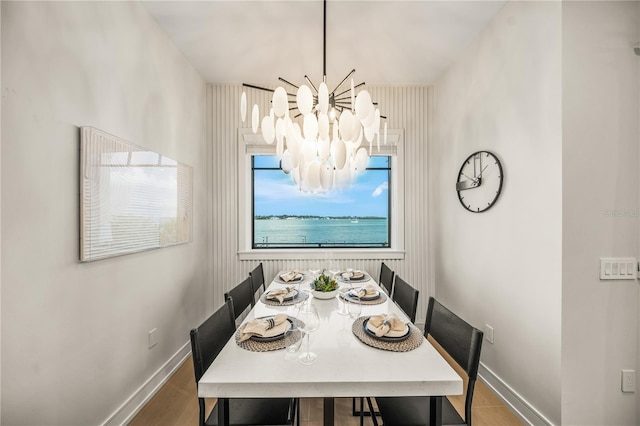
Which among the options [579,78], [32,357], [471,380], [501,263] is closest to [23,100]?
[32,357]

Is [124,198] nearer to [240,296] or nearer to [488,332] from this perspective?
[240,296]

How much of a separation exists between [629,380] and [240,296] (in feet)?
7.42

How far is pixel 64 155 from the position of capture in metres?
1.29

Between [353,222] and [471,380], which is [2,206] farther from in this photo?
[353,222]

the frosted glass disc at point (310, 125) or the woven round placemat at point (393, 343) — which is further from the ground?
the frosted glass disc at point (310, 125)

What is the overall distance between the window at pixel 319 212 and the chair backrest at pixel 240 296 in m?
1.18

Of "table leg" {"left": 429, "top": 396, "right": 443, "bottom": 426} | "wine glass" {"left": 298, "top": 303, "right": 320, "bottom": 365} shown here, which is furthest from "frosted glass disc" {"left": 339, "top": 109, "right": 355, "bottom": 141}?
"table leg" {"left": 429, "top": 396, "right": 443, "bottom": 426}

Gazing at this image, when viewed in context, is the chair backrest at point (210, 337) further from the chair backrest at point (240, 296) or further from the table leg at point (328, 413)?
the table leg at point (328, 413)

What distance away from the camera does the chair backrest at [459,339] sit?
1.10 meters

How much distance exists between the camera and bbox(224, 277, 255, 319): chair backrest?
1719 mm

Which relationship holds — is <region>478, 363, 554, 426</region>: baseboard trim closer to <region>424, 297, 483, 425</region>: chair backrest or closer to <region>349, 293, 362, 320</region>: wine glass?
<region>424, 297, 483, 425</region>: chair backrest

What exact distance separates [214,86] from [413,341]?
3.03 m

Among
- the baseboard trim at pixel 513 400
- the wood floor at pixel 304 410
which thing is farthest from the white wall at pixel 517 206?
the wood floor at pixel 304 410

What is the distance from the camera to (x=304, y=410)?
1.82 m
